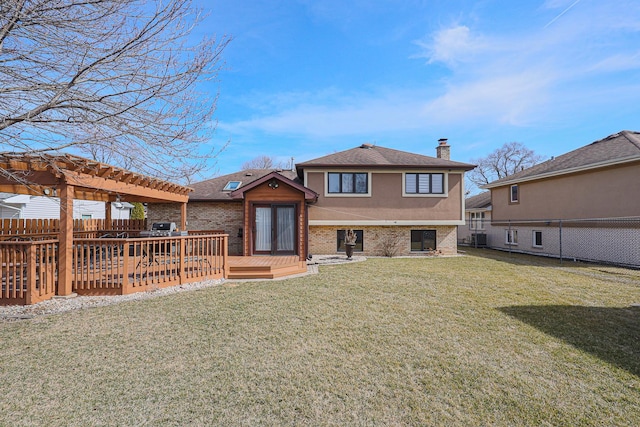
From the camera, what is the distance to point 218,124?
201 inches

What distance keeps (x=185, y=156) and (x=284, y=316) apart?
346cm

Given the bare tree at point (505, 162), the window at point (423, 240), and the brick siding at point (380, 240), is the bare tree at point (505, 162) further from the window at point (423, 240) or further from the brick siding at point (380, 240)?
the window at point (423, 240)

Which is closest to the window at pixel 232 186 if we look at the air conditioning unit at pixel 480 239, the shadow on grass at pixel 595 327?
the shadow on grass at pixel 595 327

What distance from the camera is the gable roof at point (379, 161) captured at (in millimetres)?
13859

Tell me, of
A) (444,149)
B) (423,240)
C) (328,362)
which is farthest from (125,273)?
(444,149)

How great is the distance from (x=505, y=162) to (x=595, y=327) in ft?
139

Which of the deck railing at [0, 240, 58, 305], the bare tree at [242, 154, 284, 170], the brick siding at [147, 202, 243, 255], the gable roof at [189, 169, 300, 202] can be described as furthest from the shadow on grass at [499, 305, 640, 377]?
the bare tree at [242, 154, 284, 170]

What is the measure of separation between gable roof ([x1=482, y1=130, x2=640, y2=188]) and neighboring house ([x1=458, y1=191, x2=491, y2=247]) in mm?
4383

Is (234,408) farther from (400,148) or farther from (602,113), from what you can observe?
(602,113)

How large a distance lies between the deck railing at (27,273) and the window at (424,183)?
13.3 metres

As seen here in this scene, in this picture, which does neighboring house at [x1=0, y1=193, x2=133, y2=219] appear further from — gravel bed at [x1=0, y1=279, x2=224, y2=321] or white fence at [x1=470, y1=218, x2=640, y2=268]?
white fence at [x1=470, y1=218, x2=640, y2=268]

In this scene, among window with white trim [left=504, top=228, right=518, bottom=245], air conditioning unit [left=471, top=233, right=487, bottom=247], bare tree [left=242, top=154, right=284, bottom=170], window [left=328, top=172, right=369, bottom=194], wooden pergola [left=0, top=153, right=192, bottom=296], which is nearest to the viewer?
wooden pergola [left=0, top=153, right=192, bottom=296]

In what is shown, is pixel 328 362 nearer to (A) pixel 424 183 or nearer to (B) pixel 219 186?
(A) pixel 424 183

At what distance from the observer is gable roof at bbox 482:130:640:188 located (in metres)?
12.5
